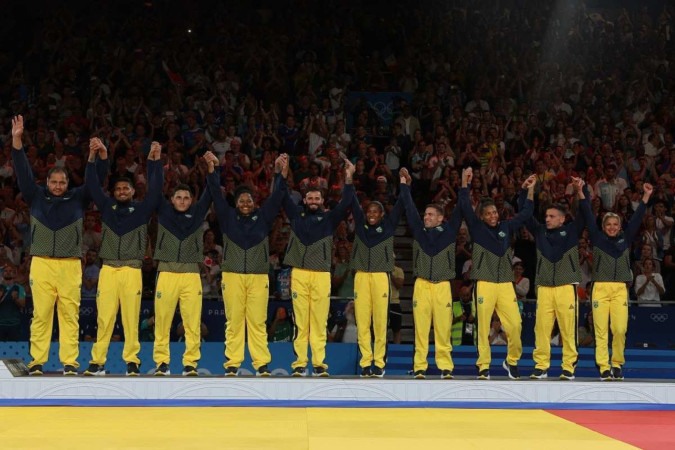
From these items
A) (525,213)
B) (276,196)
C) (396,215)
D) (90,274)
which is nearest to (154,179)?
(276,196)

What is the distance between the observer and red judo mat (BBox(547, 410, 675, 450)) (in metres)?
10.9

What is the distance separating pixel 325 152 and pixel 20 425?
1165 centimetres

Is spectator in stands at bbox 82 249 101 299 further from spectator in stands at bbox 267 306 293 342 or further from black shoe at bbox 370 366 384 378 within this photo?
black shoe at bbox 370 366 384 378

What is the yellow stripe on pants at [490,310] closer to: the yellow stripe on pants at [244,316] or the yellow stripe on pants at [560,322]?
the yellow stripe on pants at [560,322]

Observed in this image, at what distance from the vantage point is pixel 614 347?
15.0 meters

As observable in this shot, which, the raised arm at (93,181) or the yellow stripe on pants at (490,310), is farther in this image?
the yellow stripe on pants at (490,310)

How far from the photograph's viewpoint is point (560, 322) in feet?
49.0

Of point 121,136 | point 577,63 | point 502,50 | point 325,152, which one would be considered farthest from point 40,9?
point 577,63

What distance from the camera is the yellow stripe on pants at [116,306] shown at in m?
14.0

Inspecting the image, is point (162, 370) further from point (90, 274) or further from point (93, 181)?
point (90, 274)

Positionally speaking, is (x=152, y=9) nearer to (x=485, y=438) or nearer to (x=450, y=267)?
(x=450, y=267)

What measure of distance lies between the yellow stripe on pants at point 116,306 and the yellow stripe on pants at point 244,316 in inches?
46.9

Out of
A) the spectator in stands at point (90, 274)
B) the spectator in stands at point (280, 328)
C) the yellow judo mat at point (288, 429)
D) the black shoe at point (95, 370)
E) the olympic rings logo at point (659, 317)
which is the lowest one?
the yellow judo mat at point (288, 429)

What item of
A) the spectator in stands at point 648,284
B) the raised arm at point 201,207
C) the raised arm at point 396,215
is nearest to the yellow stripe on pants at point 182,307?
the raised arm at point 201,207
